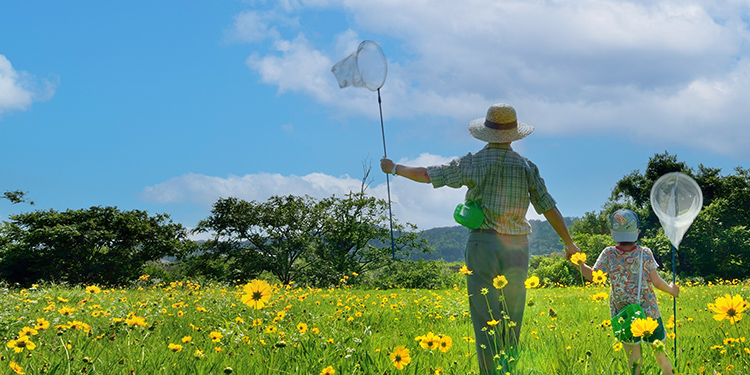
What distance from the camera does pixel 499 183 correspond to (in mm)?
3242

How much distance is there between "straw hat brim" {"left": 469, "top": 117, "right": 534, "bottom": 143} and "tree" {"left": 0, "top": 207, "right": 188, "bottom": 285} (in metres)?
22.1

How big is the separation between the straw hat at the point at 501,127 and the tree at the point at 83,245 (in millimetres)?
22234

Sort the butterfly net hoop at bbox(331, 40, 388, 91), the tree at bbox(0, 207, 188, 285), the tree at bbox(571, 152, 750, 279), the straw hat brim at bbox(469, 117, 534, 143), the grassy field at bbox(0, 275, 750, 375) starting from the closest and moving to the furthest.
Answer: the grassy field at bbox(0, 275, 750, 375) < the straw hat brim at bbox(469, 117, 534, 143) < the butterfly net hoop at bbox(331, 40, 388, 91) < the tree at bbox(0, 207, 188, 285) < the tree at bbox(571, 152, 750, 279)

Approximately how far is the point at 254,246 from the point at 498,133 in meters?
21.8

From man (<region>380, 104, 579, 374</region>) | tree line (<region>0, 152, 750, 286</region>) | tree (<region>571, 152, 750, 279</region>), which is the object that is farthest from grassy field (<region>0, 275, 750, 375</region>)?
tree (<region>571, 152, 750, 279</region>)

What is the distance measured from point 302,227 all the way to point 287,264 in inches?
76.1

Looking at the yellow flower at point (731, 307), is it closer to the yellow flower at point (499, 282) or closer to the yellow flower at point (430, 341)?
the yellow flower at point (499, 282)

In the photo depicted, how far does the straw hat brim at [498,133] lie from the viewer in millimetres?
3365

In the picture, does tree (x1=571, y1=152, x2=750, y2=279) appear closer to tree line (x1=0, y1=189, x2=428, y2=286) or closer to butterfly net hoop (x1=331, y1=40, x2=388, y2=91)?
tree line (x1=0, y1=189, x2=428, y2=286)

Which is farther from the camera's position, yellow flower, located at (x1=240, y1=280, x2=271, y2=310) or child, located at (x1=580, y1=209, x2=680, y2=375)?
child, located at (x1=580, y1=209, x2=680, y2=375)

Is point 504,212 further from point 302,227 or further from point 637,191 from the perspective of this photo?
point 637,191

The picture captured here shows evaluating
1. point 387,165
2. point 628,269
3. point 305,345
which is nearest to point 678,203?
point 628,269

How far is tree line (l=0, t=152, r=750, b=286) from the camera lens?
21.2 meters

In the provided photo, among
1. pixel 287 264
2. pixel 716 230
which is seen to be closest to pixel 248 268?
pixel 287 264
